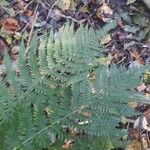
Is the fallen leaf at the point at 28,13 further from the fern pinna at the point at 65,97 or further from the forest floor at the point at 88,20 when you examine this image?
the fern pinna at the point at 65,97

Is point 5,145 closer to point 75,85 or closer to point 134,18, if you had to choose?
point 75,85

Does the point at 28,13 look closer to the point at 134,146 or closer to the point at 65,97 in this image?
the point at 134,146

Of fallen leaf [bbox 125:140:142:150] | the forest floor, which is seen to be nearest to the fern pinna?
fallen leaf [bbox 125:140:142:150]

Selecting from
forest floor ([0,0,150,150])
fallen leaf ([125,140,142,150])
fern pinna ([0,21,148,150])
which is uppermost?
fern pinna ([0,21,148,150])

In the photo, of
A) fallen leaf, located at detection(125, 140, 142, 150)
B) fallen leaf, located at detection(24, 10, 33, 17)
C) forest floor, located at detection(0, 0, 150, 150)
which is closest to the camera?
fallen leaf, located at detection(125, 140, 142, 150)

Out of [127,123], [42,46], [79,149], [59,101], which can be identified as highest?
[42,46]

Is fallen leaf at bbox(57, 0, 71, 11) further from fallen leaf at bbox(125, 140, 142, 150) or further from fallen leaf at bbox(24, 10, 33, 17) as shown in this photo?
fallen leaf at bbox(125, 140, 142, 150)

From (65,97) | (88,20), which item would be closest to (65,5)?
(88,20)

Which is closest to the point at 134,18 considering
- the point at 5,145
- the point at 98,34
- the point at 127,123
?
the point at 127,123
